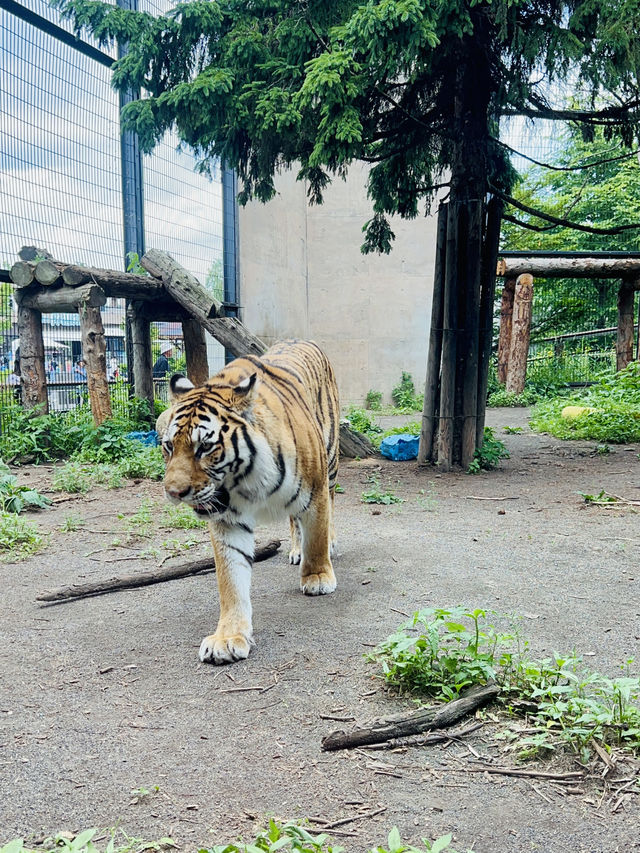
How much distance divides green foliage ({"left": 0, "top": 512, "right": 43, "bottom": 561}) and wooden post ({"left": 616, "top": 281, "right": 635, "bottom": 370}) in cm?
1059

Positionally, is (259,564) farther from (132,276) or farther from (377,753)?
(132,276)

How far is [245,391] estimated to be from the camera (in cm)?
308

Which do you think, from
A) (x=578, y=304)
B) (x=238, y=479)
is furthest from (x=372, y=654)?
(x=578, y=304)

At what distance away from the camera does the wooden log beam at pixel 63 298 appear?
804 centimetres

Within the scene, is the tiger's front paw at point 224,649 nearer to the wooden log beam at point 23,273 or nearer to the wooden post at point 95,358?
the wooden post at point 95,358

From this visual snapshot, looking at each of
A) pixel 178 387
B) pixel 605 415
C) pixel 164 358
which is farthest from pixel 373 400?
pixel 178 387

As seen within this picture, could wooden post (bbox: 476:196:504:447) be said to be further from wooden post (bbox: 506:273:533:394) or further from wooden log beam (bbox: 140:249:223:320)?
wooden post (bbox: 506:273:533:394)

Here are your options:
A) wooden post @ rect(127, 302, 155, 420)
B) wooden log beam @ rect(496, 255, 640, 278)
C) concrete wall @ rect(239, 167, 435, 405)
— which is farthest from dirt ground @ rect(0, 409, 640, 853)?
concrete wall @ rect(239, 167, 435, 405)

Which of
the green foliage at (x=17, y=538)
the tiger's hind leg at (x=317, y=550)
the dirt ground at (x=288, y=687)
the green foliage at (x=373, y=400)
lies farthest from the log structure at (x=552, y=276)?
the tiger's hind leg at (x=317, y=550)

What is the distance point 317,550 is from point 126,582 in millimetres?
977

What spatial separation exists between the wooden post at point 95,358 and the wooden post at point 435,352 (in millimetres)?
3401

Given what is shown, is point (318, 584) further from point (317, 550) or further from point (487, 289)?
point (487, 289)

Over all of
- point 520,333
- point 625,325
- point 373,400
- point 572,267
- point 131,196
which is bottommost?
point 373,400

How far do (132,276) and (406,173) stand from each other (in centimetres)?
325
